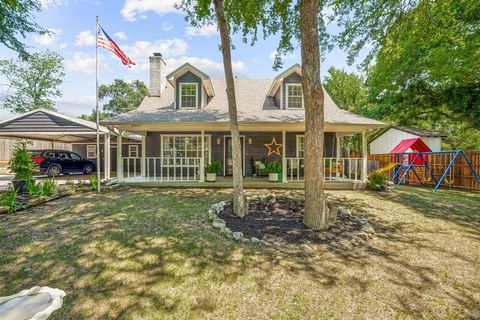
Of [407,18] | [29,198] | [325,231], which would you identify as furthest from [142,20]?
[325,231]

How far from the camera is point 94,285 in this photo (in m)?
2.87

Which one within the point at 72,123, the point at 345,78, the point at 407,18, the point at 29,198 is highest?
the point at 345,78

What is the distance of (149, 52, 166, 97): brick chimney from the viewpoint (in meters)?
12.7

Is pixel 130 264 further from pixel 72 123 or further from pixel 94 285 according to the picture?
pixel 72 123

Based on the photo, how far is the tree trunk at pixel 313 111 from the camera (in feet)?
15.0

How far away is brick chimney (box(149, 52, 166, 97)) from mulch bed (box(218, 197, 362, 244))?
9.22 metres

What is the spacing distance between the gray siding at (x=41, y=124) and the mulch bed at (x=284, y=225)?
8.56 metres

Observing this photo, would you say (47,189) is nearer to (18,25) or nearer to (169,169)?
(169,169)

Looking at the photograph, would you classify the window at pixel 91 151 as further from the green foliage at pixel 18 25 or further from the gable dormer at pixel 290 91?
the gable dormer at pixel 290 91

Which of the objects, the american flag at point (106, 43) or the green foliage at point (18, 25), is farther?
the green foliage at point (18, 25)

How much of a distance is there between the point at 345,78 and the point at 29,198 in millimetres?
25932

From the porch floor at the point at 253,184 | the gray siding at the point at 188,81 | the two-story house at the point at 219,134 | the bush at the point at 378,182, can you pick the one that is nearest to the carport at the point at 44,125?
the two-story house at the point at 219,134

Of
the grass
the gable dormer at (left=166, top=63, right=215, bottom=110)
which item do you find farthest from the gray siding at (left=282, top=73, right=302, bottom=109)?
the grass

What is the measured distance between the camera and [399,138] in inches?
611
